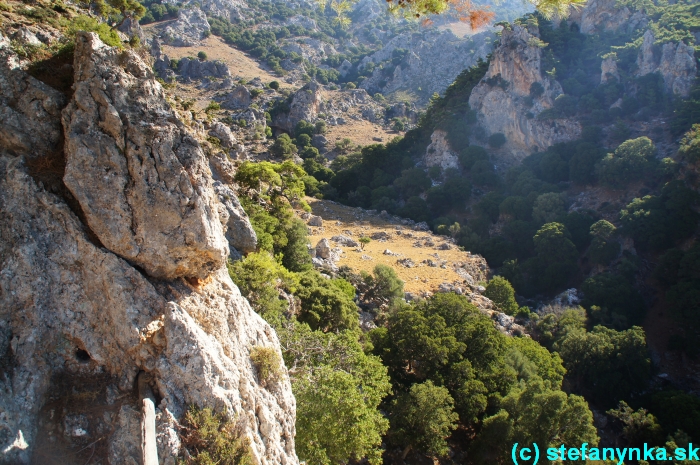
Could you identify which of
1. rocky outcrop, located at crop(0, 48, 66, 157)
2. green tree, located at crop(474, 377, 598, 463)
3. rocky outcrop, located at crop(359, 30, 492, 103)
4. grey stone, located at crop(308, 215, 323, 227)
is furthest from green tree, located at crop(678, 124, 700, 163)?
rocky outcrop, located at crop(359, 30, 492, 103)

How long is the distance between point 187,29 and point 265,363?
273 feet

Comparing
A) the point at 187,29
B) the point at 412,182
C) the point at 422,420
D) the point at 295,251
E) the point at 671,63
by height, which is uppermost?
the point at 671,63

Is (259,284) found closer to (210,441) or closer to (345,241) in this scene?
(210,441)

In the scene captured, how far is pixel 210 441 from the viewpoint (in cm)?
683

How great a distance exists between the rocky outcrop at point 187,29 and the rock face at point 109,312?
245ft

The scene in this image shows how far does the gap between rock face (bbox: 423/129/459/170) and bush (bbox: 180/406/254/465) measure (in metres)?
49.2

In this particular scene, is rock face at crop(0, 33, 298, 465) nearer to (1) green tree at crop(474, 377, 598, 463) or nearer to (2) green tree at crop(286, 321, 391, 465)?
(2) green tree at crop(286, 321, 391, 465)

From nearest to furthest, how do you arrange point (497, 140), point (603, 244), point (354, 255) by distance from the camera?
1. point (354, 255)
2. point (603, 244)
3. point (497, 140)

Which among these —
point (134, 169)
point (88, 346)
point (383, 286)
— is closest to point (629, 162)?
point (383, 286)

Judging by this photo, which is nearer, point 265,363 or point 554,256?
point 265,363

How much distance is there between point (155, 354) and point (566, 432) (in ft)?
46.5

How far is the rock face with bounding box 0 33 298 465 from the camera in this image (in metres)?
6.50

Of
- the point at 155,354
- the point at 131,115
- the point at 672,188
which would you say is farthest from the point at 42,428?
the point at 672,188

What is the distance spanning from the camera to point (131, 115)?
801 cm
